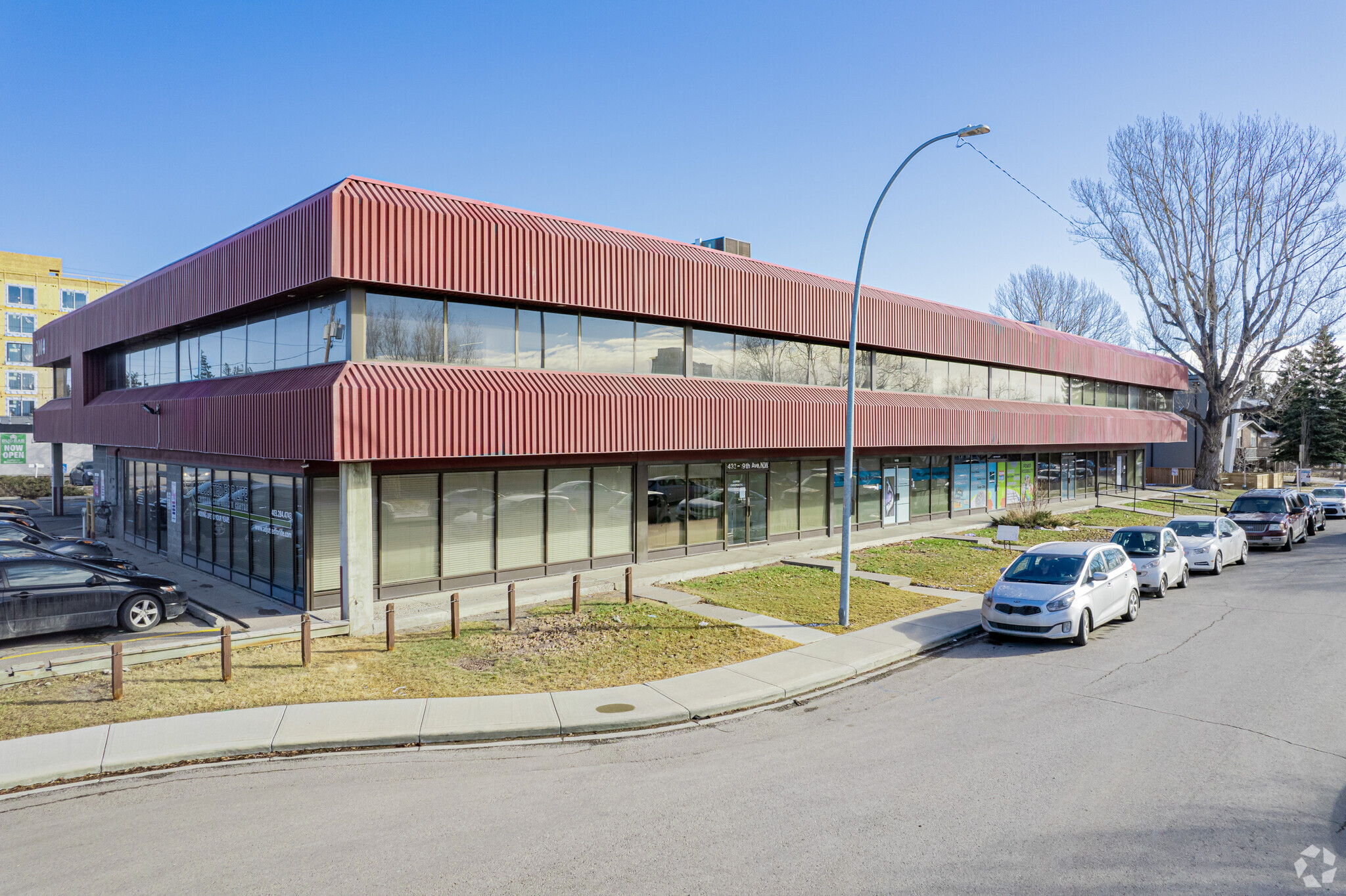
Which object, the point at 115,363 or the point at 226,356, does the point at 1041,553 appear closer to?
the point at 226,356

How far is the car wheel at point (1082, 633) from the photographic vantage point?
45.5ft

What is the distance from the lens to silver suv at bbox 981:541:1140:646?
45.2 ft

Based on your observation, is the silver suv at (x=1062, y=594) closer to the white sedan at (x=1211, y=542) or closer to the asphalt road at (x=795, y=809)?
the asphalt road at (x=795, y=809)

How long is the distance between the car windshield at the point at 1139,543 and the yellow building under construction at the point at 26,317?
76863mm

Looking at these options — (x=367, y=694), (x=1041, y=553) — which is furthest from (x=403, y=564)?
(x=1041, y=553)

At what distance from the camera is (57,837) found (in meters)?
6.99

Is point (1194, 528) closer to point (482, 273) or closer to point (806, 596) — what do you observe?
point (806, 596)

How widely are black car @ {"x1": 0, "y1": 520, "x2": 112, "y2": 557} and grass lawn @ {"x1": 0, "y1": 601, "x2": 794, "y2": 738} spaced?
33.3ft

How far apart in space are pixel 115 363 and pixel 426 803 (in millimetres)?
25846

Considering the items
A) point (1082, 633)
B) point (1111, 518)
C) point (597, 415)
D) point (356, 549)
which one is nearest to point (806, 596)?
point (1082, 633)

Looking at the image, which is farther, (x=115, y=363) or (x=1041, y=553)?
(x=115, y=363)

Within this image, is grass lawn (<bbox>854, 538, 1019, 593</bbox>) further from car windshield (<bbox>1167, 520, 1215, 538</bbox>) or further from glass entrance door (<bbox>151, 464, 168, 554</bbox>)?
glass entrance door (<bbox>151, 464, 168, 554</bbox>)

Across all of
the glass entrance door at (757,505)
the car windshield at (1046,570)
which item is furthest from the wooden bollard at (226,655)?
the glass entrance door at (757,505)

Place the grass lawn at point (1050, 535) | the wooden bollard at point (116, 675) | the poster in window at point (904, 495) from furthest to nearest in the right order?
the poster in window at point (904, 495), the grass lawn at point (1050, 535), the wooden bollard at point (116, 675)
